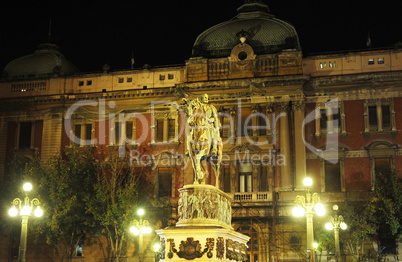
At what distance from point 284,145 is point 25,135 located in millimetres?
18180

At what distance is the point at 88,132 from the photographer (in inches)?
1575

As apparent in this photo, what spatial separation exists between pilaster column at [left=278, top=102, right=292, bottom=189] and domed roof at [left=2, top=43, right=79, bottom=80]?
16.5 meters

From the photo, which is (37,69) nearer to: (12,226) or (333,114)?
(12,226)

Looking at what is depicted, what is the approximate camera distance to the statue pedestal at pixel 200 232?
14711mm

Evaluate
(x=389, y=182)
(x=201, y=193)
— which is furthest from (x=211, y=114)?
A: (x=389, y=182)

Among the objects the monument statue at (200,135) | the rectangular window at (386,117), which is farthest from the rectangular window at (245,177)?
the monument statue at (200,135)

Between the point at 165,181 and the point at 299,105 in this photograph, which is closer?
the point at 299,105

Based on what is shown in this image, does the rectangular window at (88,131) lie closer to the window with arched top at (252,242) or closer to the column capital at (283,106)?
the window with arched top at (252,242)

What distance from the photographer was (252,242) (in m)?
35.1

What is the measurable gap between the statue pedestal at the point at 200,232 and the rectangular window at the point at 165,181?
21.8 meters

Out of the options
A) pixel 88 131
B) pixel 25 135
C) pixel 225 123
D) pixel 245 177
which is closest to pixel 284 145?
pixel 245 177

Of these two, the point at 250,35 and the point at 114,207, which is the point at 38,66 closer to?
the point at 114,207

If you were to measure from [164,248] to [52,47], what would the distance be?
1287 inches

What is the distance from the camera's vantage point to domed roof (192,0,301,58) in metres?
38.1
